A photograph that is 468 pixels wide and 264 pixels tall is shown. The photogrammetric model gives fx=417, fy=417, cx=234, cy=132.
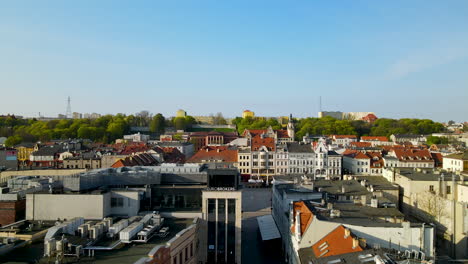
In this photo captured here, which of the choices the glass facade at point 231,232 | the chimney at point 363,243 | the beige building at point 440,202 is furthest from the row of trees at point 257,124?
the chimney at point 363,243

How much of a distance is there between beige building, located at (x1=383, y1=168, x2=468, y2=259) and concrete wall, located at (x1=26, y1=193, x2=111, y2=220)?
23.9 metres

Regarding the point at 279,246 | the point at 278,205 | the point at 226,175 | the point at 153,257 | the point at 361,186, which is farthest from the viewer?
the point at 361,186

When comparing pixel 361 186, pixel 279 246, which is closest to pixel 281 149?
pixel 361 186

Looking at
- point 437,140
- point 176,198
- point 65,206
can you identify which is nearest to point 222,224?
point 176,198

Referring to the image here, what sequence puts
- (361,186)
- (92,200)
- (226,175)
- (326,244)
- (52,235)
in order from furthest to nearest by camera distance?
1. (361,186)
2. (226,175)
3. (92,200)
4. (326,244)
5. (52,235)

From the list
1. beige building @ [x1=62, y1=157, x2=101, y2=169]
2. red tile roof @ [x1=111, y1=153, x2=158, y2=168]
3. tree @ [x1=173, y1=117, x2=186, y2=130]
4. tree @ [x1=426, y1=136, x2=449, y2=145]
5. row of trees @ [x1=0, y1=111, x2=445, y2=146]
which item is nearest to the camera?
red tile roof @ [x1=111, y1=153, x2=158, y2=168]

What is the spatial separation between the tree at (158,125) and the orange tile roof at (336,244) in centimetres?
13661

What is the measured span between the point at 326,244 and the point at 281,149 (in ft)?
169

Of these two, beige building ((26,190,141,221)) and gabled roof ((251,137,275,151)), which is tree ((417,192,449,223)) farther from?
gabled roof ((251,137,275,151))

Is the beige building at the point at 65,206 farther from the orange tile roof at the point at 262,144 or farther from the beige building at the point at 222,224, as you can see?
the orange tile roof at the point at 262,144

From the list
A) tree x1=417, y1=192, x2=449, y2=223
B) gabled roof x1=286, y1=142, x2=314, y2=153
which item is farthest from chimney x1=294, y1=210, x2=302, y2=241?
gabled roof x1=286, y1=142, x2=314, y2=153

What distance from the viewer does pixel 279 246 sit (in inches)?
1315

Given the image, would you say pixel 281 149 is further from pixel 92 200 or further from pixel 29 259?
pixel 29 259

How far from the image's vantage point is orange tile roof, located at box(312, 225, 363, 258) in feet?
66.1
